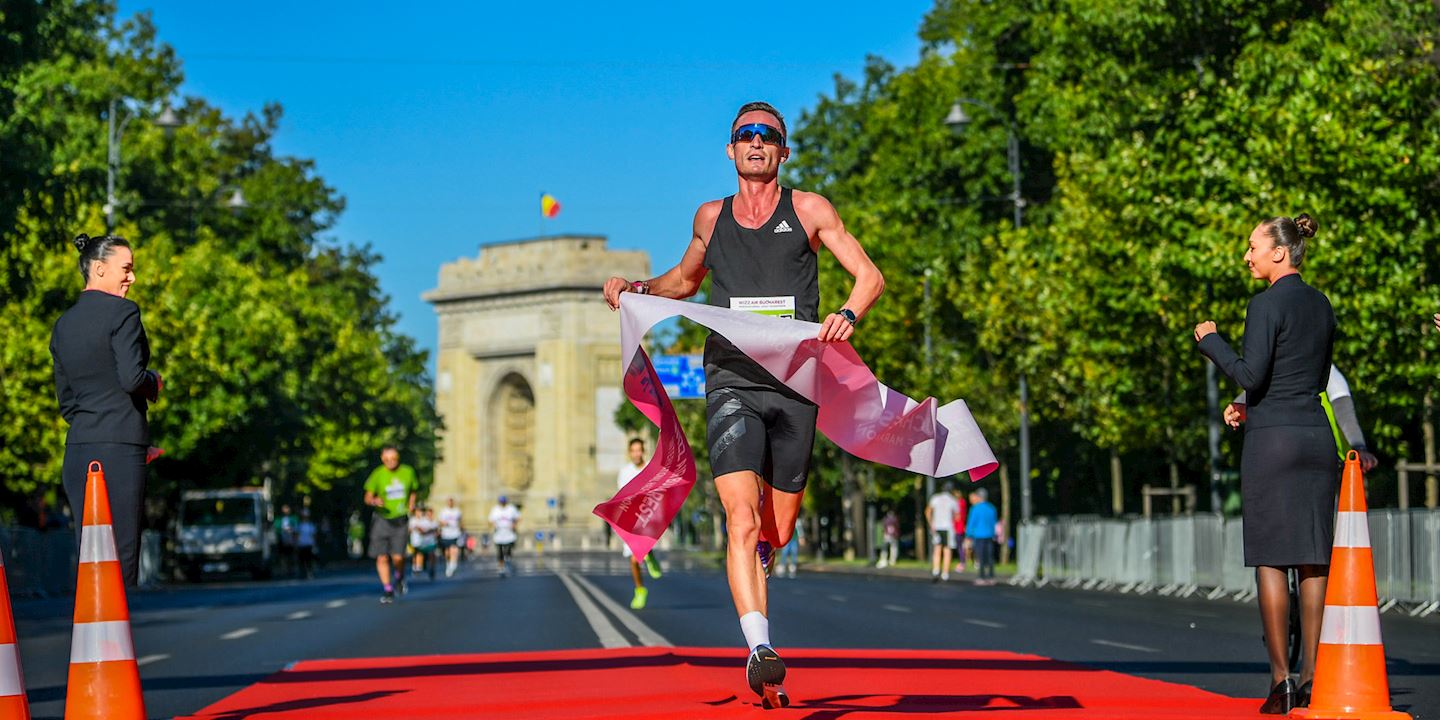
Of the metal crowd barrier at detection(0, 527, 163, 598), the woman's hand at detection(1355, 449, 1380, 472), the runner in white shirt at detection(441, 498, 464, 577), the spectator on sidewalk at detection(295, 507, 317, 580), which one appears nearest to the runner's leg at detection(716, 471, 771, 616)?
the woman's hand at detection(1355, 449, 1380, 472)

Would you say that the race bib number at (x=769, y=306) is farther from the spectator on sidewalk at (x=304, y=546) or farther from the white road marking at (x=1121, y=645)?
the spectator on sidewalk at (x=304, y=546)

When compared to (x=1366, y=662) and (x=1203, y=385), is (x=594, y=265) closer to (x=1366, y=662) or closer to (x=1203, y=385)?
(x=1203, y=385)

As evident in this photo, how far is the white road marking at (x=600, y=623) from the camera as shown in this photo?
1555 cm

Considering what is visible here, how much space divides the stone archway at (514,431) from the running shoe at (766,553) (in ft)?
396

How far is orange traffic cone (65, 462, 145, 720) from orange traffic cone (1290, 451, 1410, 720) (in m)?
4.17

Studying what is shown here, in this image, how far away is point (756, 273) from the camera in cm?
832

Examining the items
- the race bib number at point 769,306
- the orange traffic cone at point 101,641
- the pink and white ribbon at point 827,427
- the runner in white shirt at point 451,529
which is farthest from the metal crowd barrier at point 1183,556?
the orange traffic cone at point 101,641

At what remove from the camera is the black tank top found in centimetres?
821

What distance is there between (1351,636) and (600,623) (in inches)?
458

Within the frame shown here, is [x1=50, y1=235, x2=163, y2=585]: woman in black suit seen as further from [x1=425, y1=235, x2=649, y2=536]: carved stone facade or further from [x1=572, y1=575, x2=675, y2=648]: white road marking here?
[x1=425, y1=235, x2=649, y2=536]: carved stone facade

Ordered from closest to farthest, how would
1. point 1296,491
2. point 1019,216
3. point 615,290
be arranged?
1. point 615,290
2. point 1296,491
3. point 1019,216

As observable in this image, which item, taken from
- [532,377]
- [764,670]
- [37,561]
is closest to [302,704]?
[764,670]

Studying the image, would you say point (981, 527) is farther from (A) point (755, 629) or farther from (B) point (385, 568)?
(A) point (755, 629)

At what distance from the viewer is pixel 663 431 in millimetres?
8500
